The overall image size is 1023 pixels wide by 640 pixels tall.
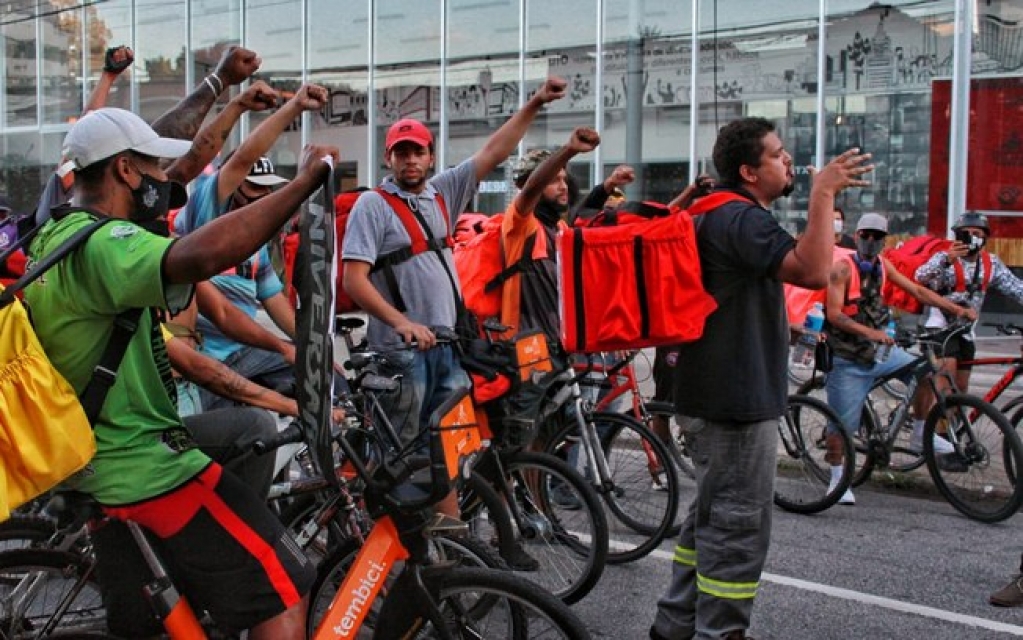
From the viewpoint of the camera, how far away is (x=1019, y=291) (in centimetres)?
796

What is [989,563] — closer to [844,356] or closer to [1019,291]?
[844,356]

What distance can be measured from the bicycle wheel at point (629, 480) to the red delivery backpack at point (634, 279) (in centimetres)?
139

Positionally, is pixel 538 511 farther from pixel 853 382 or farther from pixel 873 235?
pixel 873 235

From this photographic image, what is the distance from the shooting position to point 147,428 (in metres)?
2.88

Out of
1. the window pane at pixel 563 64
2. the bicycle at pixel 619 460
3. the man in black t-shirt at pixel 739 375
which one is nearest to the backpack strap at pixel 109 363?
the man in black t-shirt at pixel 739 375

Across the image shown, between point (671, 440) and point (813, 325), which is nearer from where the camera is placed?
point (671, 440)

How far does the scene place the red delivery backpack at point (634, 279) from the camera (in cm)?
396

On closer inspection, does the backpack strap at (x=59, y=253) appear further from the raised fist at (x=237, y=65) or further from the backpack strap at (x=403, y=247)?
the backpack strap at (x=403, y=247)

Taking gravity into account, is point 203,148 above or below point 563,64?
below

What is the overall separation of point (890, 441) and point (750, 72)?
9.38 m

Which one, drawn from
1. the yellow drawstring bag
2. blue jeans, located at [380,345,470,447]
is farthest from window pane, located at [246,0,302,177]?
the yellow drawstring bag

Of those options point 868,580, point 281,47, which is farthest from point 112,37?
point 868,580

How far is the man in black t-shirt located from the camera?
3867 millimetres

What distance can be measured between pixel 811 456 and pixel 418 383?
10.1 ft
